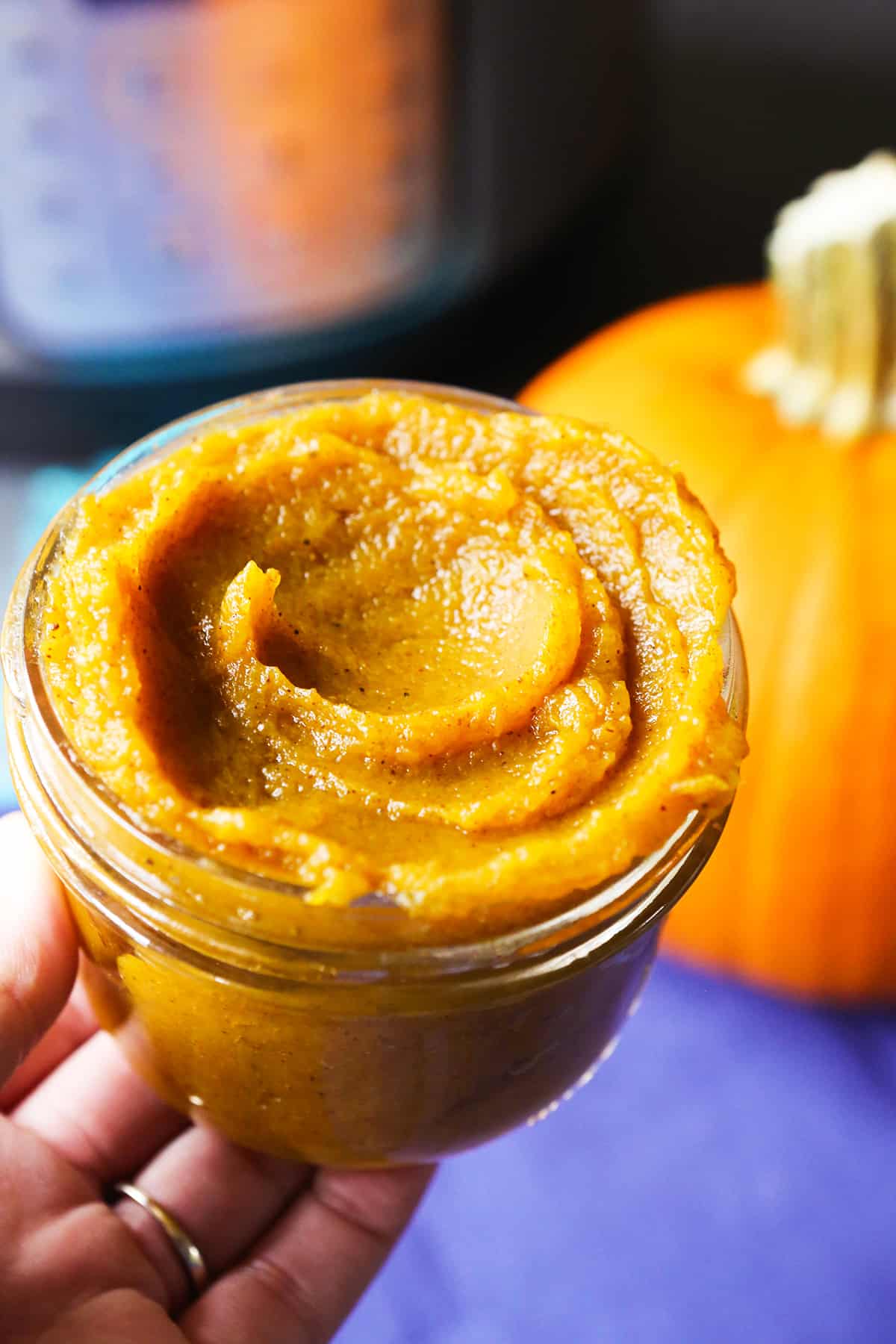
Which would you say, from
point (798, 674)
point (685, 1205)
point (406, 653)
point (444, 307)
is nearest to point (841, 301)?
point (798, 674)

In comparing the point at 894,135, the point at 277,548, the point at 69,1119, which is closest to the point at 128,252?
the point at 277,548

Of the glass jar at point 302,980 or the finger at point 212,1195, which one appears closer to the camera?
the glass jar at point 302,980

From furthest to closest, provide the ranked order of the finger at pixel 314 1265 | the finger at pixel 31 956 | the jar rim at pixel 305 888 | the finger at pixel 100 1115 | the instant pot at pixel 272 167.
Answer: the instant pot at pixel 272 167, the finger at pixel 100 1115, the finger at pixel 314 1265, the finger at pixel 31 956, the jar rim at pixel 305 888

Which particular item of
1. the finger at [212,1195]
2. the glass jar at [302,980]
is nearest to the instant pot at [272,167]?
the glass jar at [302,980]

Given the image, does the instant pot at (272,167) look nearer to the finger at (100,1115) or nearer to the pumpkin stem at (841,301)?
the pumpkin stem at (841,301)

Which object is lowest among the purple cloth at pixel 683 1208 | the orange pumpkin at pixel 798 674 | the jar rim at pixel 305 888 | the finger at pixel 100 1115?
the purple cloth at pixel 683 1208

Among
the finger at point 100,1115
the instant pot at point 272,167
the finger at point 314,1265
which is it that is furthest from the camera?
the instant pot at point 272,167

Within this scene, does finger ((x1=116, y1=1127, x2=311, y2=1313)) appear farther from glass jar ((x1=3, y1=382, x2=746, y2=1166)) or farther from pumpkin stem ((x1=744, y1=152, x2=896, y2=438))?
pumpkin stem ((x1=744, y1=152, x2=896, y2=438))

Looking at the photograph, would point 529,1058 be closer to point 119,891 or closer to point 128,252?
point 119,891
